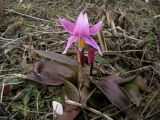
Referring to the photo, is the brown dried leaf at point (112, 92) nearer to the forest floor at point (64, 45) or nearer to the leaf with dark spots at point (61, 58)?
the forest floor at point (64, 45)

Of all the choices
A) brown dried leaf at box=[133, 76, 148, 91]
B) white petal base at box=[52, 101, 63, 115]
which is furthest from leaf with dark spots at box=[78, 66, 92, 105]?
brown dried leaf at box=[133, 76, 148, 91]

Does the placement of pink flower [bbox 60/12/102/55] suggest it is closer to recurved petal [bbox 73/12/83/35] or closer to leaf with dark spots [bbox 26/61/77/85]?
recurved petal [bbox 73/12/83/35]

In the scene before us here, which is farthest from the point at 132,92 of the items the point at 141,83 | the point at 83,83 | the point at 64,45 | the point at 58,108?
the point at 64,45

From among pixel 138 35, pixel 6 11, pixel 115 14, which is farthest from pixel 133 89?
pixel 6 11

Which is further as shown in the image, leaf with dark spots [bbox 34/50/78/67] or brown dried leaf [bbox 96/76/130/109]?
leaf with dark spots [bbox 34/50/78/67]

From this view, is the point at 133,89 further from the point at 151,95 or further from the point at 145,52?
the point at 145,52

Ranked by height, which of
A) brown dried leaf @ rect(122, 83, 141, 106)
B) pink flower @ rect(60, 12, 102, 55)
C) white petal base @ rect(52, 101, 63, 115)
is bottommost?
white petal base @ rect(52, 101, 63, 115)

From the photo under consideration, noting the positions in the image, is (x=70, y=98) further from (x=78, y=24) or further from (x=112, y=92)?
(x=78, y=24)
